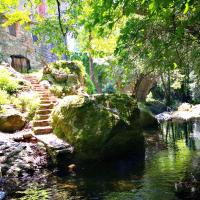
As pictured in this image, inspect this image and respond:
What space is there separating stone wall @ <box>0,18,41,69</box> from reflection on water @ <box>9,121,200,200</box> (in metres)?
20.2

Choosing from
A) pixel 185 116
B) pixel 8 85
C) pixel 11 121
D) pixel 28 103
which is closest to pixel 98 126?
pixel 11 121

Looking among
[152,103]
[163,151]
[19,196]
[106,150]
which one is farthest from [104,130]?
[152,103]

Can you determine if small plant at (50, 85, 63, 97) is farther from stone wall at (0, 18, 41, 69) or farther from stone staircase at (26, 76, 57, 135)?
stone wall at (0, 18, 41, 69)

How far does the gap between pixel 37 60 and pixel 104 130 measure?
76.2 ft

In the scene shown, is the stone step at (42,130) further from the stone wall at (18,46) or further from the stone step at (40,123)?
the stone wall at (18,46)

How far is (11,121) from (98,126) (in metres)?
3.87

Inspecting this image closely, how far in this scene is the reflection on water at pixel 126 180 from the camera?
9062 millimetres

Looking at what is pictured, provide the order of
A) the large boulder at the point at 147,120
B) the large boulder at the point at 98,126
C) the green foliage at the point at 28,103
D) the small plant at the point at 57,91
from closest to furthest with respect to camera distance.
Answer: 1. the large boulder at the point at 98,126
2. the green foliage at the point at 28,103
3. the small plant at the point at 57,91
4. the large boulder at the point at 147,120

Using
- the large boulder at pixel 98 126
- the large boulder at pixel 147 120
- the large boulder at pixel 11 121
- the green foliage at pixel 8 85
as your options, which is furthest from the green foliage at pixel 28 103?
the large boulder at pixel 147 120

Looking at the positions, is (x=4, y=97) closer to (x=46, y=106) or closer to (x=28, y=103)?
(x=28, y=103)

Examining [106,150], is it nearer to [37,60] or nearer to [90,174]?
[90,174]

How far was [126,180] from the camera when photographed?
10.4 meters

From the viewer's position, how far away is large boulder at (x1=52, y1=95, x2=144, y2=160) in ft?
42.9

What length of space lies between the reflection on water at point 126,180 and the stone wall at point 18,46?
2021 centimetres
